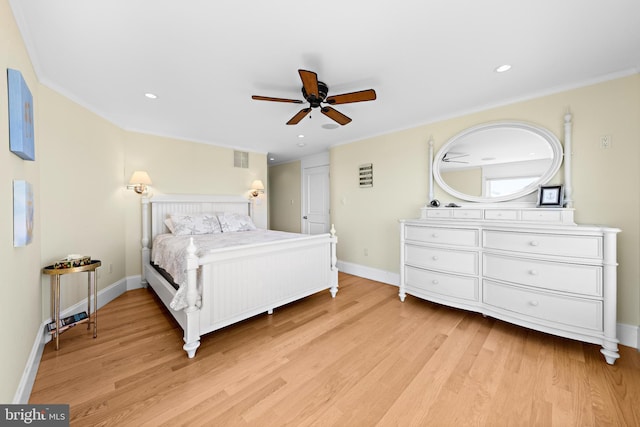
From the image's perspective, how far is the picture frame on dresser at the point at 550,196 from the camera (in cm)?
234

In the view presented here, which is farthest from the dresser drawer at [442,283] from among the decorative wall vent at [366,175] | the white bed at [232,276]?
the decorative wall vent at [366,175]

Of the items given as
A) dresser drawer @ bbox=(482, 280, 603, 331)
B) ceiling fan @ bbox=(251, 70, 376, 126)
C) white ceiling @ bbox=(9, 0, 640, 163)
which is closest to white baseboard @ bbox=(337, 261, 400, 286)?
dresser drawer @ bbox=(482, 280, 603, 331)

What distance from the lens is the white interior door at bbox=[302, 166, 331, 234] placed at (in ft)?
16.6

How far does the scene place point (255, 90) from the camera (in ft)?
7.79

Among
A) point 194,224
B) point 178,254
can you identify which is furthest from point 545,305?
point 194,224

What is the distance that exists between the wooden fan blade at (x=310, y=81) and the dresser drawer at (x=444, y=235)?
1.95 metres

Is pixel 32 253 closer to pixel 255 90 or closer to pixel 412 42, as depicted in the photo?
pixel 255 90

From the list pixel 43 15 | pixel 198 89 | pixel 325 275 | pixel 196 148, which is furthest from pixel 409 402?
pixel 196 148

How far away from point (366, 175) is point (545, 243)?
2420 mm

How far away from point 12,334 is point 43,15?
6.19 ft

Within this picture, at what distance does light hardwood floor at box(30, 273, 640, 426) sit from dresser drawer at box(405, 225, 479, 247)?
0.84 metres

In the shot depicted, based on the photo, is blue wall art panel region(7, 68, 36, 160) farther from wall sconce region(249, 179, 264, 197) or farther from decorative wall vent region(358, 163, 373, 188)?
decorative wall vent region(358, 163, 373, 188)

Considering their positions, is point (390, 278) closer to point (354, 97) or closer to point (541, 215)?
point (541, 215)

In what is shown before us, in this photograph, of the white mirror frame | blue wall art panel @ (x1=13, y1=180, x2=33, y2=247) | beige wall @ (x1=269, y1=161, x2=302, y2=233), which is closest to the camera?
blue wall art panel @ (x1=13, y1=180, x2=33, y2=247)
